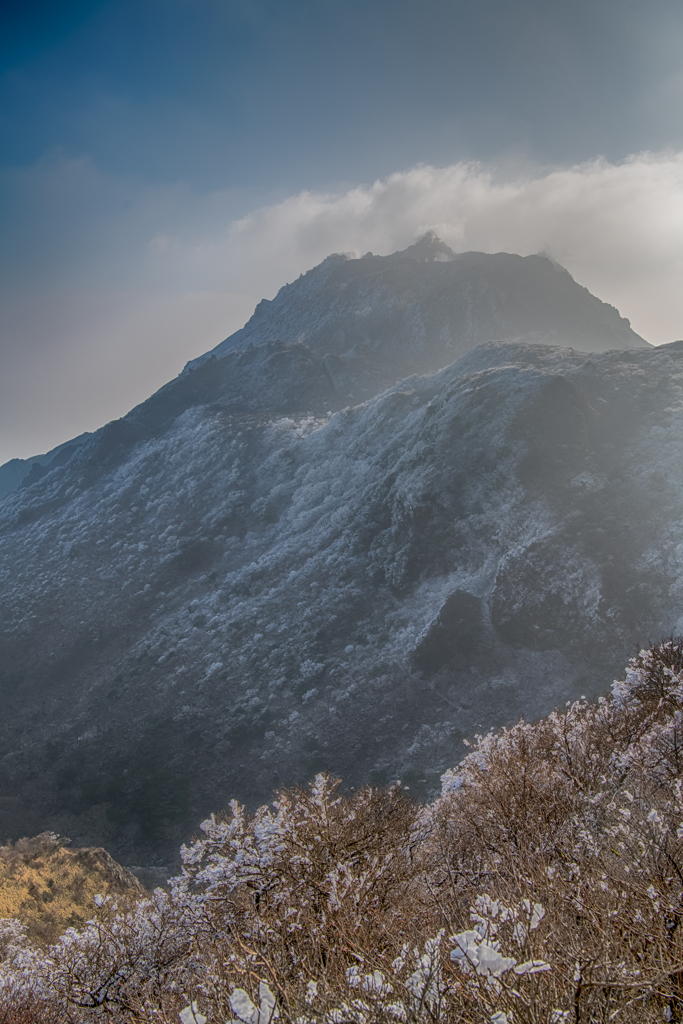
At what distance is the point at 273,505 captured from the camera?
2960 inches

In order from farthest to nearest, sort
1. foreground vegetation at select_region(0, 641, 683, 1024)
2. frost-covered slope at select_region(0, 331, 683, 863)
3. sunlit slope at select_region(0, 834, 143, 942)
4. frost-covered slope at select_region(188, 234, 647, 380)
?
1. frost-covered slope at select_region(188, 234, 647, 380)
2. frost-covered slope at select_region(0, 331, 683, 863)
3. sunlit slope at select_region(0, 834, 143, 942)
4. foreground vegetation at select_region(0, 641, 683, 1024)

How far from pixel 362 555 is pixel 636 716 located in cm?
4335

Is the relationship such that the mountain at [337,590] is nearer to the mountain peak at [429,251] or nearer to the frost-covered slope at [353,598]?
the frost-covered slope at [353,598]

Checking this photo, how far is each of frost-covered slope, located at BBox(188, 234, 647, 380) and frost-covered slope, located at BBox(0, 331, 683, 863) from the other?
48180mm

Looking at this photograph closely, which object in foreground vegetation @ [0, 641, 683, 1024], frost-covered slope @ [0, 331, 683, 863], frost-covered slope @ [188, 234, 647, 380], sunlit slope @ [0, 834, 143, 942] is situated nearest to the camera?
foreground vegetation @ [0, 641, 683, 1024]

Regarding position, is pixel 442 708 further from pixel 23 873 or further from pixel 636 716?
pixel 23 873

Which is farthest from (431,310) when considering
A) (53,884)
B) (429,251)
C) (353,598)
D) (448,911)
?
(448,911)

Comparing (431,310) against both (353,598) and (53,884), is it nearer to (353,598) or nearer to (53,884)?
(353,598)

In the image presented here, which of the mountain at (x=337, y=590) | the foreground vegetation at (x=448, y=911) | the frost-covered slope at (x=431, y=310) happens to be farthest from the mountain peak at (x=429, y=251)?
the foreground vegetation at (x=448, y=911)

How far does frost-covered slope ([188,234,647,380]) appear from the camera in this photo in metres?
127

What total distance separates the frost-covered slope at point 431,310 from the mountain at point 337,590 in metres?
45.7

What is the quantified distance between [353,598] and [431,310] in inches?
4047

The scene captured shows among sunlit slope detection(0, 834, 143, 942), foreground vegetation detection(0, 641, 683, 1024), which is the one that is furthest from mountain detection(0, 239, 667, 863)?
foreground vegetation detection(0, 641, 683, 1024)

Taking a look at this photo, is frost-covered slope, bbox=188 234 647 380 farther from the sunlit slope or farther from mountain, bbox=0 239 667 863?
the sunlit slope
